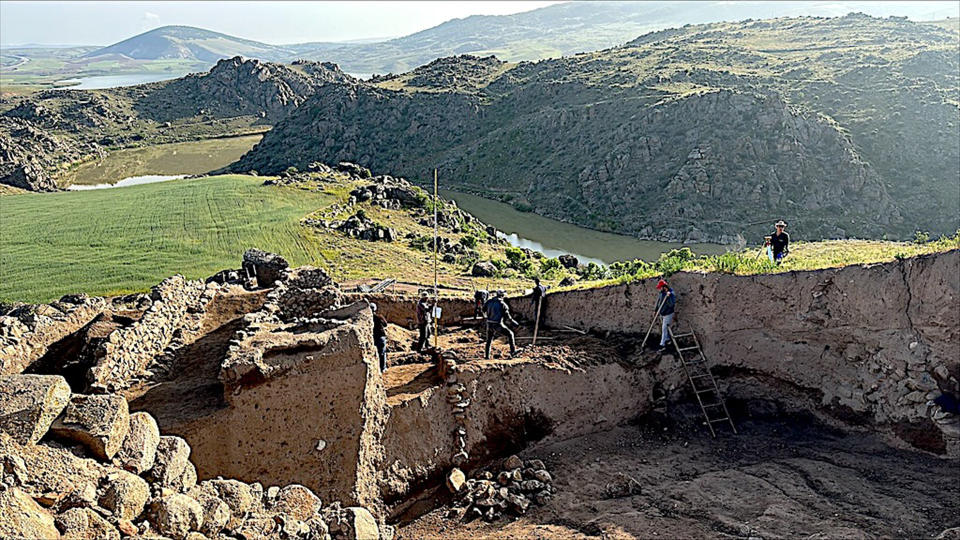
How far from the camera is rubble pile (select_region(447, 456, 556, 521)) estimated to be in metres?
9.06

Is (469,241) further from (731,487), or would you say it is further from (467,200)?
(731,487)

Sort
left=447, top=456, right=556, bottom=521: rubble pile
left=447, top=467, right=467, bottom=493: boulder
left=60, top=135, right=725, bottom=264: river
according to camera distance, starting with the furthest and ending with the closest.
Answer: left=60, top=135, right=725, bottom=264: river, left=447, top=467, right=467, bottom=493: boulder, left=447, top=456, right=556, bottom=521: rubble pile

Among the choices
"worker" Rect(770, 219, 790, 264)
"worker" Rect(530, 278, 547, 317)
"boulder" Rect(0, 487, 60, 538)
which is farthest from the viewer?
"worker" Rect(530, 278, 547, 317)

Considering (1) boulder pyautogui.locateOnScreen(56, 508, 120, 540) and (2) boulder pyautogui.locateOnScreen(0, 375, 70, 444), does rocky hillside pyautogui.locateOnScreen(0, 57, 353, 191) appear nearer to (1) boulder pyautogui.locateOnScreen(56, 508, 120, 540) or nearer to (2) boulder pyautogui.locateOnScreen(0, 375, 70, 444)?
(2) boulder pyautogui.locateOnScreen(0, 375, 70, 444)

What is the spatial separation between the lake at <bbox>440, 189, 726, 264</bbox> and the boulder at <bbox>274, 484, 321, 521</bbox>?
Result: 30.5 m

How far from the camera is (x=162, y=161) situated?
69062mm

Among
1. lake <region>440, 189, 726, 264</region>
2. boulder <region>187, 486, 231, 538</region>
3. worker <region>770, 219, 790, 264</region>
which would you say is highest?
worker <region>770, 219, 790, 264</region>

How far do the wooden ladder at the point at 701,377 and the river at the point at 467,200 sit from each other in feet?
82.5

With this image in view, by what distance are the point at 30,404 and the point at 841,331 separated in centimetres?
1093

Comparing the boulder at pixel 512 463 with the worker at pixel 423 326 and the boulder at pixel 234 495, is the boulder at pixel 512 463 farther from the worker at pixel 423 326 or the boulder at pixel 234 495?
the boulder at pixel 234 495

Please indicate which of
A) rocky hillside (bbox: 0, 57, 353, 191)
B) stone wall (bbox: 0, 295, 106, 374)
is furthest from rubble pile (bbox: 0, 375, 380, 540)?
rocky hillside (bbox: 0, 57, 353, 191)

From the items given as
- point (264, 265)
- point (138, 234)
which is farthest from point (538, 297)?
point (138, 234)

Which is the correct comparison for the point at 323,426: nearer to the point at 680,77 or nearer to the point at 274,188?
the point at 274,188

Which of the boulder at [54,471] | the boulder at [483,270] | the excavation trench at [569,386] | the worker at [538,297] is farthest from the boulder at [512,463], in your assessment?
the boulder at [483,270]
